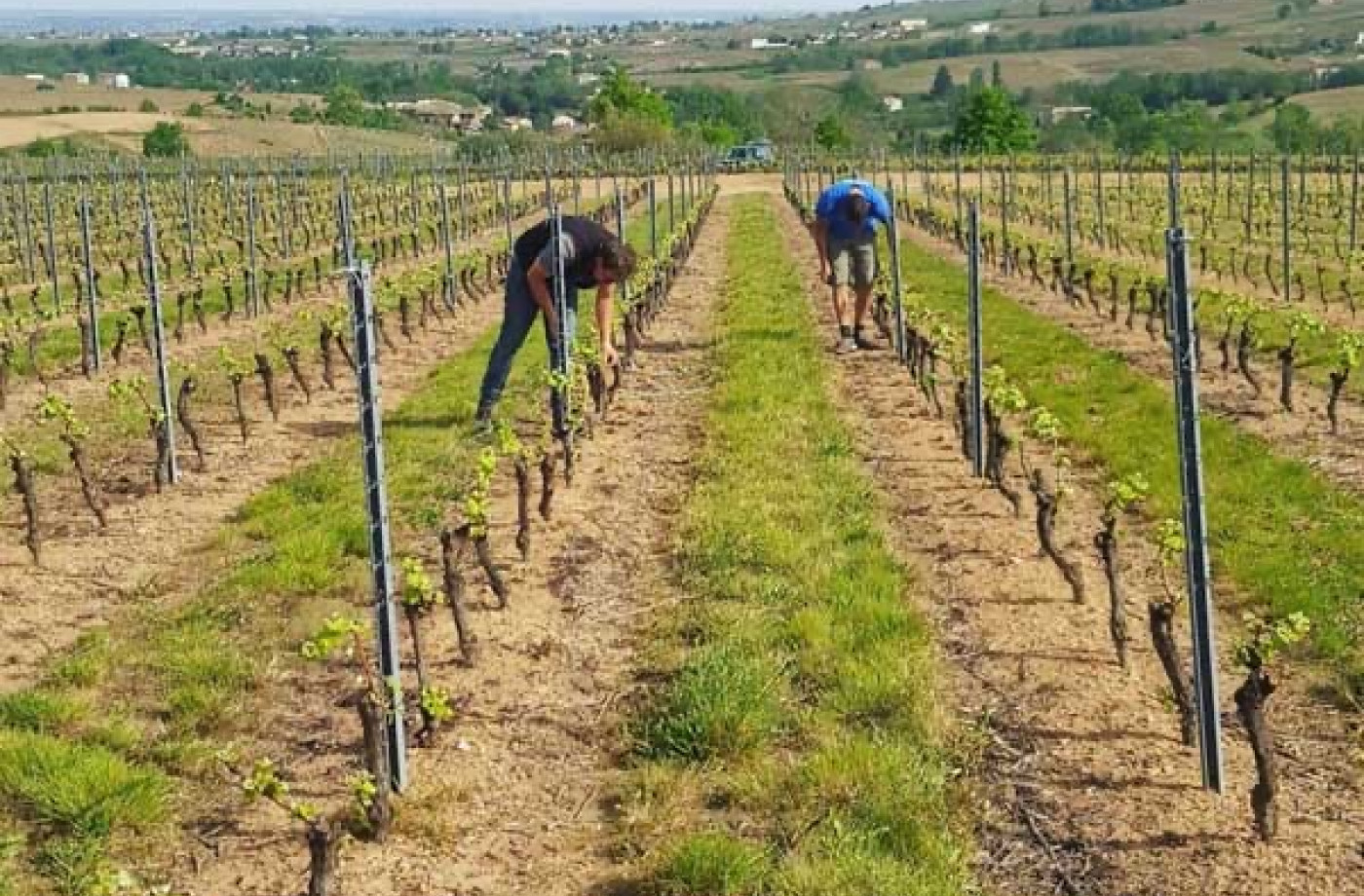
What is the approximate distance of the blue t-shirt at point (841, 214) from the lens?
47.7 ft

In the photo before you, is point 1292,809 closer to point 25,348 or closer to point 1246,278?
point 25,348

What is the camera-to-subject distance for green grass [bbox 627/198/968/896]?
4.82 m

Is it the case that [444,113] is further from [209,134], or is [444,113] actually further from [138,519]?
[138,519]

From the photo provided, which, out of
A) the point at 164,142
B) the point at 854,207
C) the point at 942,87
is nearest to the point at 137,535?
the point at 854,207

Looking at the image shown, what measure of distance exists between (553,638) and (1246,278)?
17145 millimetres

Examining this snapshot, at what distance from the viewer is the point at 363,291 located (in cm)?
546

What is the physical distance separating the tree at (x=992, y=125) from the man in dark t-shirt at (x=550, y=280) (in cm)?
6837

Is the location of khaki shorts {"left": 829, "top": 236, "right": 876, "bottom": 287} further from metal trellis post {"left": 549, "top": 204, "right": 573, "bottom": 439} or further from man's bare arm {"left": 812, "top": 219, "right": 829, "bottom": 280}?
metal trellis post {"left": 549, "top": 204, "right": 573, "bottom": 439}

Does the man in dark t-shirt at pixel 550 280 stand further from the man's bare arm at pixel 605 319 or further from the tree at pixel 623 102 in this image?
the tree at pixel 623 102

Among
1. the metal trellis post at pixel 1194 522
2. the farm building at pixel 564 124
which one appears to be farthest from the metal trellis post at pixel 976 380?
the farm building at pixel 564 124

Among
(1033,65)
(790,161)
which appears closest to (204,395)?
(790,161)

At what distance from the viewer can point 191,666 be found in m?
6.49

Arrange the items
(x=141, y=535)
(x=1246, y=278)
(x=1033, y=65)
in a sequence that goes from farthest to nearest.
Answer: (x=1033, y=65) → (x=1246, y=278) → (x=141, y=535)

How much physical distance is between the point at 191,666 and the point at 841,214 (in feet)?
30.2
